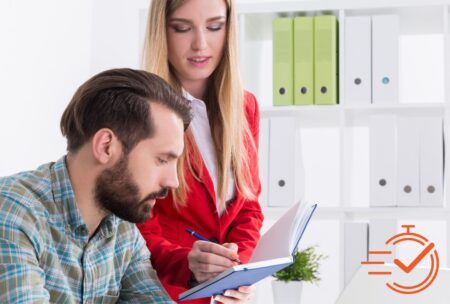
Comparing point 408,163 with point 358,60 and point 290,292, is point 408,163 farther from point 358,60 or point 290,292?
point 290,292

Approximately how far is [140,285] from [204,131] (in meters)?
0.49

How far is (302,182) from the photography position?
319 centimetres

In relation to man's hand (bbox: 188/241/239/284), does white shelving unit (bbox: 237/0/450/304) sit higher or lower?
higher

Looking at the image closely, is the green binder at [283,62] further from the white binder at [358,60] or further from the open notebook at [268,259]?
the open notebook at [268,259]

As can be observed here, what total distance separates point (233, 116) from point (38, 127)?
6.19 ft

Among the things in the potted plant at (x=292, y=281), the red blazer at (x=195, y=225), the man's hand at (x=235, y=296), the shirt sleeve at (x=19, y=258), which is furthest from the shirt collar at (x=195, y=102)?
the potted plant at (x=292, y=281)

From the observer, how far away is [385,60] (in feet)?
10.00

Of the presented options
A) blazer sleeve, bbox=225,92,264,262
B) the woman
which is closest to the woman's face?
the woman

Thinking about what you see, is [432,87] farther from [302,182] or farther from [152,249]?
[152,249]

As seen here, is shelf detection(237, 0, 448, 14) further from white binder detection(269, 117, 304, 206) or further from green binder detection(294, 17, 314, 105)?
white binder detection(269, 117, 304, 206)

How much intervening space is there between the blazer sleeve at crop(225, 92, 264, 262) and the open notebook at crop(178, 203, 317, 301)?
8.6 inches

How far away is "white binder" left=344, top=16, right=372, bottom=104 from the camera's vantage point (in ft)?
10.0

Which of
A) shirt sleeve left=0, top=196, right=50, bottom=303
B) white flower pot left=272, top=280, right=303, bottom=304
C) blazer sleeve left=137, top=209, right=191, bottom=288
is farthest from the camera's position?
white flower pot left=272, top=280, right=303, bottom=304

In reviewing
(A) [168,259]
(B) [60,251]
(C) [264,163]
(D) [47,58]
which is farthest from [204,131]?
(D) [47,58]
